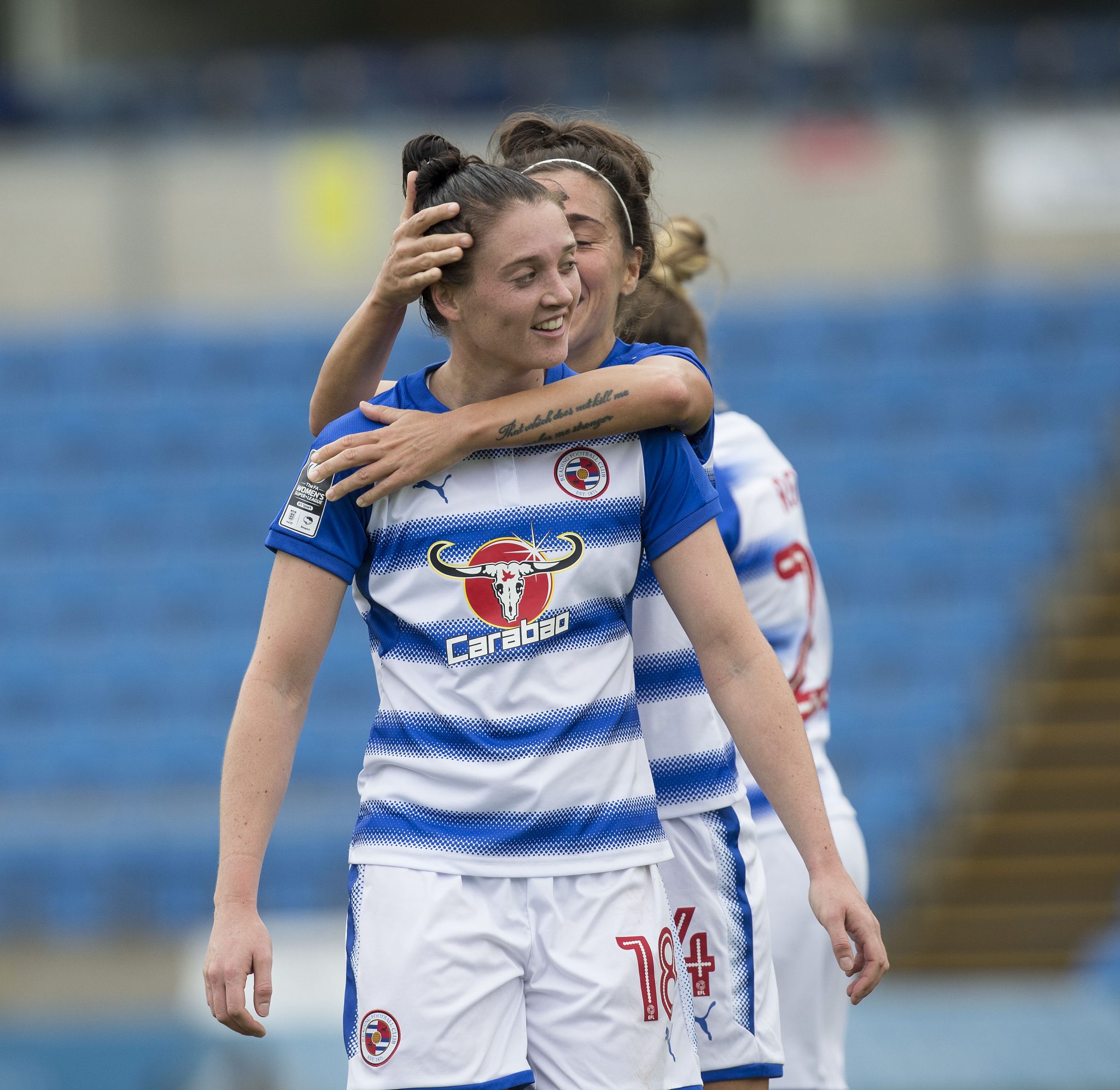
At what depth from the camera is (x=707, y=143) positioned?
1073cm

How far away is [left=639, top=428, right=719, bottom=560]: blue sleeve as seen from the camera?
2053mm

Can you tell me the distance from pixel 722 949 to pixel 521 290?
39.2 inches

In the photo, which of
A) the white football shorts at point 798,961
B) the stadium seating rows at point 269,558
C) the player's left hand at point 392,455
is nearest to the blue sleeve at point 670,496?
the player's left hand at point 392,455

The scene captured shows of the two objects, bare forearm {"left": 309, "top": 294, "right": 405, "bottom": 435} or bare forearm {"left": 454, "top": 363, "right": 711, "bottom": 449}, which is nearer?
bare forearm {"left": 454, "top": 363, "right": 711, "bottom": 449}

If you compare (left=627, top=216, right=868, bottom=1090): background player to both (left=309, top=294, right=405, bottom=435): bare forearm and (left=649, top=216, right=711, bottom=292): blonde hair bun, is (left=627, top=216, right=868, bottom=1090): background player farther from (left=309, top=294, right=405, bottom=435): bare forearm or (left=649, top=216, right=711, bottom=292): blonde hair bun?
(left=309, top=294, right=405, bottom=435): bare forearm

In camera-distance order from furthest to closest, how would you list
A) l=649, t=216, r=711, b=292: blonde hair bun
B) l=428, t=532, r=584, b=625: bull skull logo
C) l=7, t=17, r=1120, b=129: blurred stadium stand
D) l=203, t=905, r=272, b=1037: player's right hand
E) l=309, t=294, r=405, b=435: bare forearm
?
l=7, t=17, r=1120, b=129: blurred stadium stand
l=649, t=216, r=711, b=292: blonde hair bun
l=309, t=294, r=405, b=435: bare forearm
l=428, t=532, r=584, b=625: bull skull logo
l=203, t=905, r=272, b=1037: player's right hand

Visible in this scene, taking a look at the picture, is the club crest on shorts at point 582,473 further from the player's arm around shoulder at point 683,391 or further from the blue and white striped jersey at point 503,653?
the player's arm around shoulder at point 683,391

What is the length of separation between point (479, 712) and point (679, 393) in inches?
19.5

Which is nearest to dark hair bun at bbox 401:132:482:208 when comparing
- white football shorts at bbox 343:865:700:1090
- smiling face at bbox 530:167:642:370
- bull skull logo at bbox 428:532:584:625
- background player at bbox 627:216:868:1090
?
smiling face at bbox 530:167:642:370

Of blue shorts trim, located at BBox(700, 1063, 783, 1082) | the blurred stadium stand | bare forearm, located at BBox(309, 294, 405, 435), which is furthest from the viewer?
the blurred stadium stand

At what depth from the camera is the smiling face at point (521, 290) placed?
1.92 metres

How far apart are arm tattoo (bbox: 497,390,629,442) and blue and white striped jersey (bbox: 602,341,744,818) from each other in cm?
27

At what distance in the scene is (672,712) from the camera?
7.48 ft

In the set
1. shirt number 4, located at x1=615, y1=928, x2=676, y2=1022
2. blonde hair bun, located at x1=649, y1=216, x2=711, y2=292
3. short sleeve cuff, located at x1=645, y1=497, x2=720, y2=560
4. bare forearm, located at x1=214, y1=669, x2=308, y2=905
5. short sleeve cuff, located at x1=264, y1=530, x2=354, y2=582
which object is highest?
blonde hair bun, located at x1=649, y1=216, x2=711, y2=292
